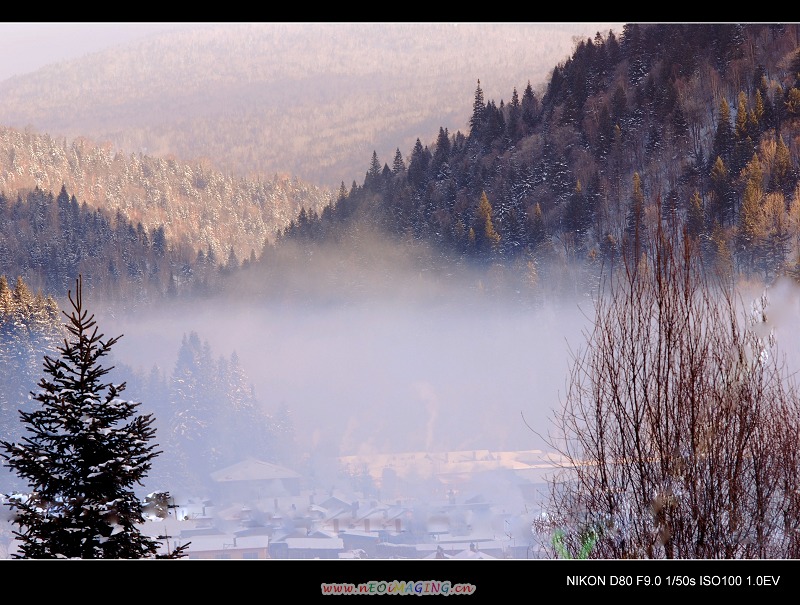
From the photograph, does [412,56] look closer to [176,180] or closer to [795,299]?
[176,180]

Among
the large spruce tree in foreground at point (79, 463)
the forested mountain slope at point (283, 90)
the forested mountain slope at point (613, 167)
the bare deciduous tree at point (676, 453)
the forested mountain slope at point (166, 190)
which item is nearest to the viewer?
the large spruce tree in foreground at point (79, 463)

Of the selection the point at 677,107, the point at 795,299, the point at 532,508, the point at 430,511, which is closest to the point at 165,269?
the point at 430,511

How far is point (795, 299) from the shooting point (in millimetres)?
7992

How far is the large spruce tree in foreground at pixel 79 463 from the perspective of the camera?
447 centimetres

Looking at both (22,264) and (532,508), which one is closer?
(532,508)

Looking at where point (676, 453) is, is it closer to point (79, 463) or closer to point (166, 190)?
point (79, 463)

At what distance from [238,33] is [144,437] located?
5.03 m

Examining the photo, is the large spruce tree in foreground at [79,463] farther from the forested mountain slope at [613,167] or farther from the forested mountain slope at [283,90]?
the forested mountain slope at [613,167]

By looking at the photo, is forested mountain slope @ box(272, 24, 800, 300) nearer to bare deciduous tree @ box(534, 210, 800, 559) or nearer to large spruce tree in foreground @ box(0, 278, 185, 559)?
bare deciduous tree @ box(534, 210, 800, 559)

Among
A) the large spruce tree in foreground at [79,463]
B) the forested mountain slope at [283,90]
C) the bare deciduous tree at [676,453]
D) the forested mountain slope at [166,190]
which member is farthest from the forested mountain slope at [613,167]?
the large spruce tree in foreground at [79,463]

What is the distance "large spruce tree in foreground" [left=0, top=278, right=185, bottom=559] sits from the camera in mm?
4473

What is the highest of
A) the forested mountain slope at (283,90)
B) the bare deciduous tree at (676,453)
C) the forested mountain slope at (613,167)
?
the forested mountain slope at (283,90)

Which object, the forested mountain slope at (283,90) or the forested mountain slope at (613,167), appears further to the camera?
the forested mountain slope at (283,90)

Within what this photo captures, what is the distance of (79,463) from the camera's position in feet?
14.8
